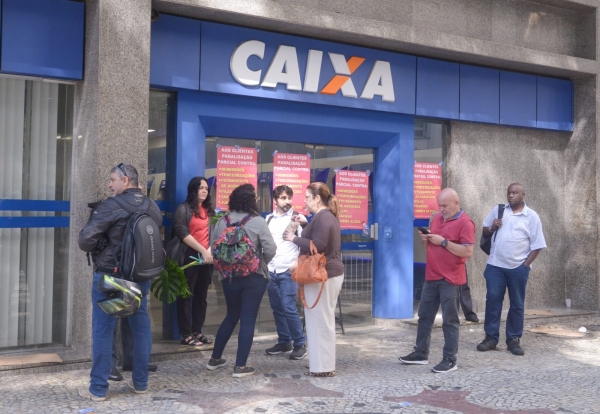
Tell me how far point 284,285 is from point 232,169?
1.78 meters

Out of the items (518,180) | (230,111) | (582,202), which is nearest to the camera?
(230,111)

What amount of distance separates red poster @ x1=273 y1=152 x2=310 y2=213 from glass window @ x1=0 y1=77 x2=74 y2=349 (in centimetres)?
264

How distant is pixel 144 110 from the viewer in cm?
713

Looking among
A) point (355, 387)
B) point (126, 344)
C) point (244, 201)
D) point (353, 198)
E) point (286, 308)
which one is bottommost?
point (355, 387)

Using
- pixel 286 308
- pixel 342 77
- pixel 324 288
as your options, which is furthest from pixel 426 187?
pixel 324 288

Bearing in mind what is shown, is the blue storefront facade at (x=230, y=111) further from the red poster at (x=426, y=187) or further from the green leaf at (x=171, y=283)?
the green leaf at (x=171, y=283)

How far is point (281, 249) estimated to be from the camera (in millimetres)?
7676

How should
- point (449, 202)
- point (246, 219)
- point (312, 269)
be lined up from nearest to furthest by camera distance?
point (312, 269)
point (246, 219)
point (449, 202)

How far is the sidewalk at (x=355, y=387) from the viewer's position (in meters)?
5.68

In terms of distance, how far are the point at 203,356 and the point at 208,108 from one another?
9.30ft

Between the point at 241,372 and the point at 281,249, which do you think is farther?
the point at 281,249

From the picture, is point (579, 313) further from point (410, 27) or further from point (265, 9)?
point (265, 9)

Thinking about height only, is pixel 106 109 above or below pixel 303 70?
below

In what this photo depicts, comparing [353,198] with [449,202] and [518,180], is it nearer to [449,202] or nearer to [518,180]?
[449,202]
